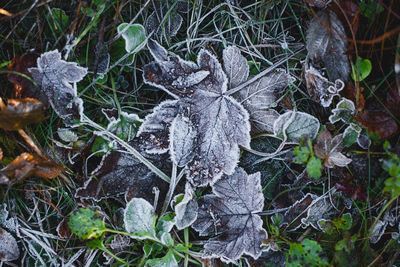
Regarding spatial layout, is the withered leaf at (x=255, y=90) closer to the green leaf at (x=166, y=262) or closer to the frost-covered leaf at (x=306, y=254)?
the frost-covered leaf at (x=306, y=254)

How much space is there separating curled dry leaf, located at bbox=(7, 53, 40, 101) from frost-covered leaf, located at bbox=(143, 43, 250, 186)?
0.42 m

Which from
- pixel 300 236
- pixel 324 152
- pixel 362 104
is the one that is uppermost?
pixel 362 104

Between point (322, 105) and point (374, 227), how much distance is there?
1.61 ft

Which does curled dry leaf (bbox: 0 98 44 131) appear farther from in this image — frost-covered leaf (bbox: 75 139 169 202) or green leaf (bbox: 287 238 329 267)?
green leaf (bbox: 287 238 329 267)

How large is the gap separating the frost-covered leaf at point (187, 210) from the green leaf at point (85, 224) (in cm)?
27

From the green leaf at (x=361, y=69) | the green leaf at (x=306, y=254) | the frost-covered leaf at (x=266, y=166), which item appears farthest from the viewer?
the frost-covered leaf at (x=266, y=166)

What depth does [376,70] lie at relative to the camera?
54.7 inches

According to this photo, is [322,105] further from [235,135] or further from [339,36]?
[235,135]

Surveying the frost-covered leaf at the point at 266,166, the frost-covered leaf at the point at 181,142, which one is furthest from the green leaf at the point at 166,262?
the frost-covered leaf at the point at 266,166

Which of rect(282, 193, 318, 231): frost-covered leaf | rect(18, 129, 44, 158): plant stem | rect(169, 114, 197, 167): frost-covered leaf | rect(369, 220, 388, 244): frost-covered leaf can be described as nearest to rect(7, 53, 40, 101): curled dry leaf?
rect(18, 129, 44, 158): plant stem

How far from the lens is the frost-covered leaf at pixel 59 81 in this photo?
1.33 meters

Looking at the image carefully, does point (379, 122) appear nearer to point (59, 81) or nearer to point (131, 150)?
point (131, 150)

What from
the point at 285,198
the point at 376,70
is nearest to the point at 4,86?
the point at 285,198

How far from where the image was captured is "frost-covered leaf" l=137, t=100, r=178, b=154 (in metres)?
1.34
